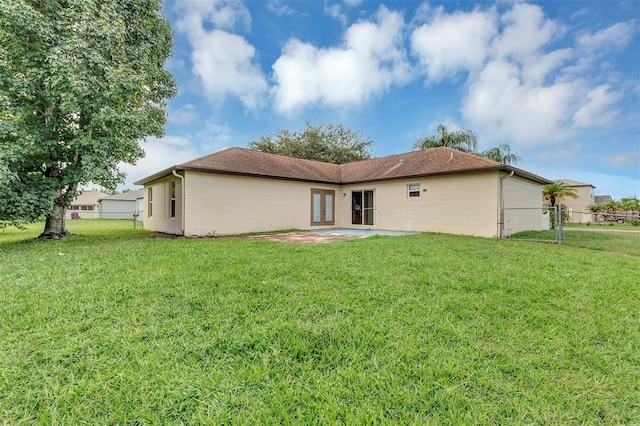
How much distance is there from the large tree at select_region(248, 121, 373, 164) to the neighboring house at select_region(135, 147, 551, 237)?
41.8 feet

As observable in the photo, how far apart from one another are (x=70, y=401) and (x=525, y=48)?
15859mm

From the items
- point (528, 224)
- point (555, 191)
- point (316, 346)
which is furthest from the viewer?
point (555, 191)

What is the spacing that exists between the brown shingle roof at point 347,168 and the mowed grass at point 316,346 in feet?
21.7

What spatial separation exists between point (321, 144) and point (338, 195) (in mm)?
14250

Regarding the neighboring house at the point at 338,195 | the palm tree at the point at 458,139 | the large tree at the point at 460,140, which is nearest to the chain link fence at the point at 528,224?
the neighboring house at the point at 338,195

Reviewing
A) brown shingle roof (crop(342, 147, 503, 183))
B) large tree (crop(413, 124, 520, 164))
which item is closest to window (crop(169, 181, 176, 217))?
brown shingle roof (crop(342, 147, 503, 183))

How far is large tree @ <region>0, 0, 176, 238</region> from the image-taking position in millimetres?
7090

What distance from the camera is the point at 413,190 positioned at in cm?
1284

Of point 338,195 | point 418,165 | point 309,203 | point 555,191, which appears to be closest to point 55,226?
point 309,203

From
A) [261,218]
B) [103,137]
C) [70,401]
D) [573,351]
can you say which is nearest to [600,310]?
[573,351]

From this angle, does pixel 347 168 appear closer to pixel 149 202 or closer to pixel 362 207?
pixel 362 207

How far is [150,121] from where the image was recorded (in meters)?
11.0

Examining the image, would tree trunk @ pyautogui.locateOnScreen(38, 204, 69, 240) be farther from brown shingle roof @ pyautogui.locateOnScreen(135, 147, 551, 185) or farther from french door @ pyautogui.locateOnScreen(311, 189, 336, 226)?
french door @ pyautogui.locateOnScreen(311, 189, 336, 226)

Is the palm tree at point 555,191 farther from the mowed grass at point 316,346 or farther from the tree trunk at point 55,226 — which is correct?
the tree trunk at point 55,226
